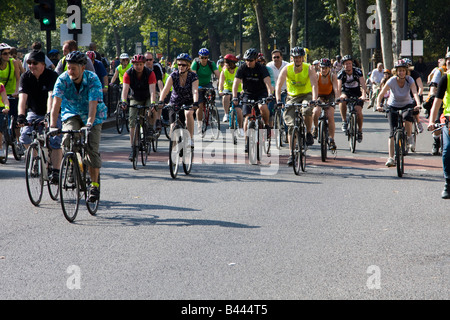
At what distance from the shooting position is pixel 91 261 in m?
6.71

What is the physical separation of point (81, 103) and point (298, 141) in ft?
15.0

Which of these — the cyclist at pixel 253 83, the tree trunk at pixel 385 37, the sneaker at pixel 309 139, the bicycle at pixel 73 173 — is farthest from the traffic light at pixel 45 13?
the tree trunk at pixel 385 37

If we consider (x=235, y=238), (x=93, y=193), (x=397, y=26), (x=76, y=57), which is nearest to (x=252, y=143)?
(x=93, y=193)

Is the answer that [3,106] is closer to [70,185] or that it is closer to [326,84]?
[70,185]

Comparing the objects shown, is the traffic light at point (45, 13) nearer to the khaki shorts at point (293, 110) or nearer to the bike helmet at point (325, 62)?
the bike helmet at point (325, 62)

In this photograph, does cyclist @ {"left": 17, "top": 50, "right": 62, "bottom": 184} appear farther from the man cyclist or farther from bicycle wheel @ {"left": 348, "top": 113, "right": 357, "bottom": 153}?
bicycle wheel @ {"left": 348, "top": 113, "right": 357, "bottom": 153}

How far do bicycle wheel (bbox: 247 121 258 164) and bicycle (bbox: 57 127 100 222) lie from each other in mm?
5285

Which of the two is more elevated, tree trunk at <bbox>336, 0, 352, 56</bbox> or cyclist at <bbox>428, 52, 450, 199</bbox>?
tree trunk at <bbox>336, 0, 352, 56</bbox>

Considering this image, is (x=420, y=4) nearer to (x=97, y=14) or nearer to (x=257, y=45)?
(x=257, y=45)

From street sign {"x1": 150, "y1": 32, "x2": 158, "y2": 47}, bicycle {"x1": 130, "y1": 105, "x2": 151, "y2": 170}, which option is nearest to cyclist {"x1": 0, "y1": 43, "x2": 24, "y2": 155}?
bicycle {"x1": 130, "y1": 105, "x2": 151, "y2": 170}

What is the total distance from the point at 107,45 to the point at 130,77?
91384 millimetres

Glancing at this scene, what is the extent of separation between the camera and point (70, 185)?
8.59 meters

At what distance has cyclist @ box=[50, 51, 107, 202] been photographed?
888 cm

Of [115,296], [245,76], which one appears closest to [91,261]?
[115,296]
